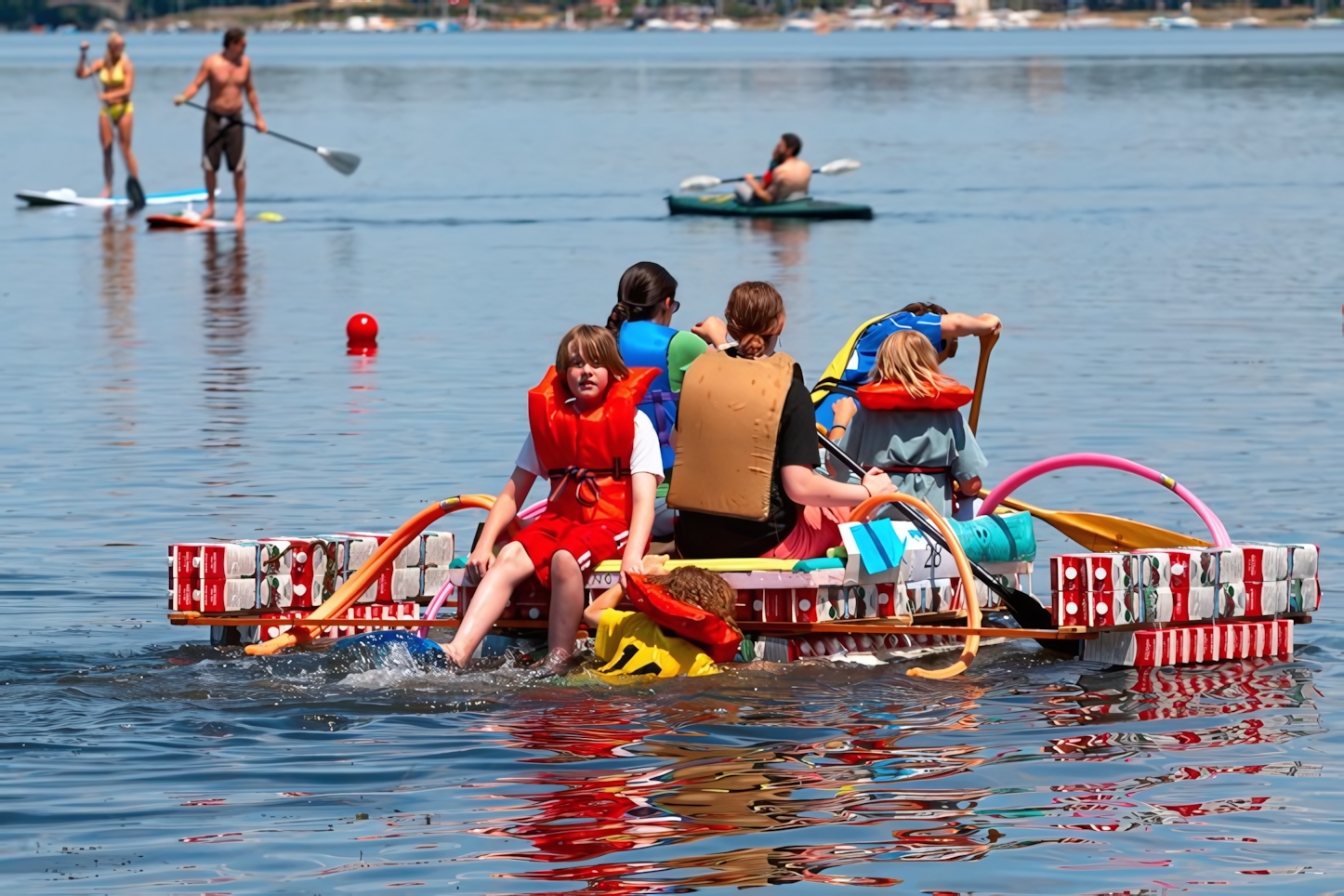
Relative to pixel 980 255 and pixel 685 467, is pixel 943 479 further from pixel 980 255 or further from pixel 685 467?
pixel 980 255

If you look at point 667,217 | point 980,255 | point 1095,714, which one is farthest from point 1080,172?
point 1095,714

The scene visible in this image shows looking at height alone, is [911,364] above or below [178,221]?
above

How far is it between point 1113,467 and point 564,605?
2.55m

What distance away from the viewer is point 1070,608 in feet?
31.7

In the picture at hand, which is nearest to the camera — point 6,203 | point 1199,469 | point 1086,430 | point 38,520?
point 38,520

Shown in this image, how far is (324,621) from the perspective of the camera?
33.1 ft

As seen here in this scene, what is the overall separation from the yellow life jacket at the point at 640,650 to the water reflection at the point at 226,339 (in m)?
6.66

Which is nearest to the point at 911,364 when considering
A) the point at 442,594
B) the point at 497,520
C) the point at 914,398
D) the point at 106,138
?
the point at 914,398

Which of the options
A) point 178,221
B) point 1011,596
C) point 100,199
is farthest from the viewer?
point 100,199

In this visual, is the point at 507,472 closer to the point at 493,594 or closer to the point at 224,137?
the point at 493,594

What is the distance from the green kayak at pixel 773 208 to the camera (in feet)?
106

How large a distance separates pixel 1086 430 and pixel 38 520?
6.78m

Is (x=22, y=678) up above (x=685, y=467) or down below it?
below

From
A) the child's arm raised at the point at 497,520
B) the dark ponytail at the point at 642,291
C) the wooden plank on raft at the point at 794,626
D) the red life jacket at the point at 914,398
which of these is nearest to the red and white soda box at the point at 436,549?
the wooden plank on raft at the point at 794,626
